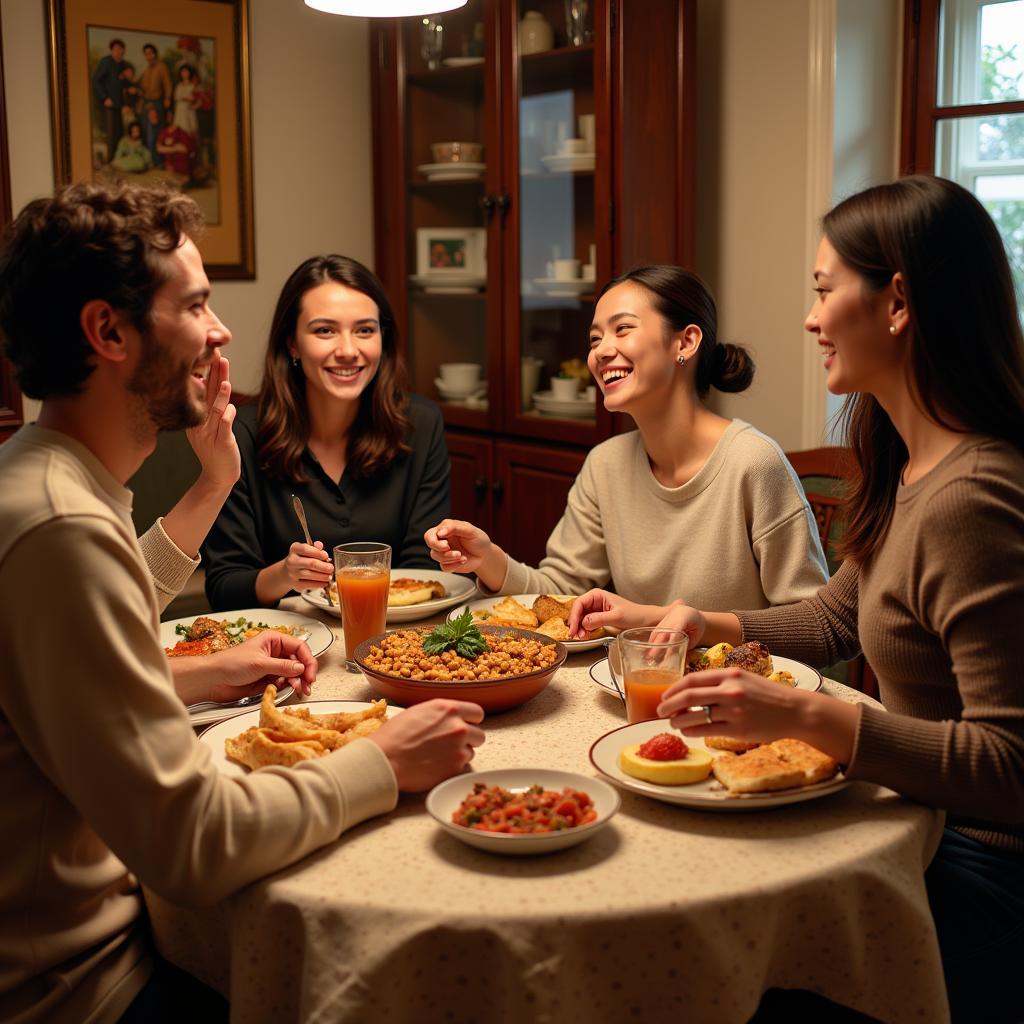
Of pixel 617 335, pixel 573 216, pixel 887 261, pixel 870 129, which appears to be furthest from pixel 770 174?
pixel 887 261

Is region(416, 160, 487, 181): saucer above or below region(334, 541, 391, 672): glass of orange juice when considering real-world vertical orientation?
above

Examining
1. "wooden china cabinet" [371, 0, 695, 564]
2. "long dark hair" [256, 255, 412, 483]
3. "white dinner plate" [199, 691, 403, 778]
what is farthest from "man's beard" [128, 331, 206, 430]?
"wooden china cabinet" [371, 0, 695, 564]

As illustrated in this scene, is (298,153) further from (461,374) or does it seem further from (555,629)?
(555,629)

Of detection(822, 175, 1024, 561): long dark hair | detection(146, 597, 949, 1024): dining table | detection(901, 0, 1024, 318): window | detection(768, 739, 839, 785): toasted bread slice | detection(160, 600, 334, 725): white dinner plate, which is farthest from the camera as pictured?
detection(901, 0, 1024, 318): window

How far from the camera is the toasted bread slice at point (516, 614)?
1971mm

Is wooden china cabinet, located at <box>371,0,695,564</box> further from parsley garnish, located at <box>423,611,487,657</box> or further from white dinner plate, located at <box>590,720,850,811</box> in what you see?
white dinner plate, located at <box>590,720,850,811</box>

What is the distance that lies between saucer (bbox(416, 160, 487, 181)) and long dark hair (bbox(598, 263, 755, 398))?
1.58m

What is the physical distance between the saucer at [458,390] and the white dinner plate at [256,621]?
1969 mm

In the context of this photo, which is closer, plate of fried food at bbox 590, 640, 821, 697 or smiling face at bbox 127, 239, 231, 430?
smiling face at bbox 127, 239, 231, 430

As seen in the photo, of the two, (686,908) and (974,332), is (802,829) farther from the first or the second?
(974,332)

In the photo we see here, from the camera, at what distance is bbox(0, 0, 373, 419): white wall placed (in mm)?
4199

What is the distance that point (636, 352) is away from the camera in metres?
2.33

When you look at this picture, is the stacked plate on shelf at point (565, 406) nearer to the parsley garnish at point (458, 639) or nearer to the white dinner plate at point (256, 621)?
the white dinner plate at point (256, 621)

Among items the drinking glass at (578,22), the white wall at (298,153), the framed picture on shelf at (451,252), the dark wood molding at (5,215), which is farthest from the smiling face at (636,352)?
the white wall at (298,153)
